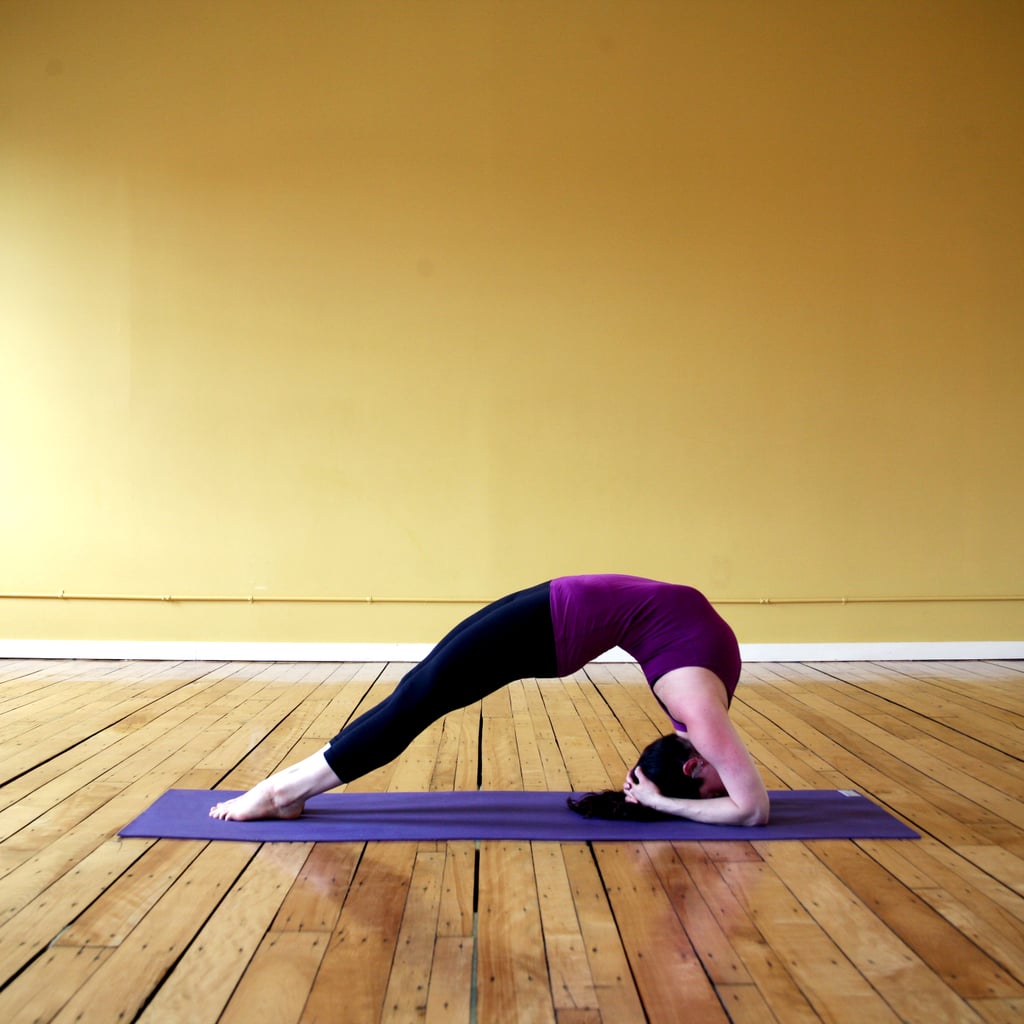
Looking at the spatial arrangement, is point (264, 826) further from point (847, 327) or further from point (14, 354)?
point (847, 327)

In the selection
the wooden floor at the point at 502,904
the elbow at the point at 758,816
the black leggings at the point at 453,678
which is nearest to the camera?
the wooden floor at the point at 502,904

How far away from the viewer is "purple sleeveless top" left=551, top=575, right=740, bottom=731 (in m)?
2.18

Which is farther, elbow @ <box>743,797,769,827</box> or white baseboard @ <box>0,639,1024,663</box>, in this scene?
white baseboard @ <box>0,639,1024,663</box>

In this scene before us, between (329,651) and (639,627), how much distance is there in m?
2.90

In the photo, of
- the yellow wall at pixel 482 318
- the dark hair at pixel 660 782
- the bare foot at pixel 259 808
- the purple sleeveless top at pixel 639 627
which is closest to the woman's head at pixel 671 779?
the dark hair at pixel 660 782

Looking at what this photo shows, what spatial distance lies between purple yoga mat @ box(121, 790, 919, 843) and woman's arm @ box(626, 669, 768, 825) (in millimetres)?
44

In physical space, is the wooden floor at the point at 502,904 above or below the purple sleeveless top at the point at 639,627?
below

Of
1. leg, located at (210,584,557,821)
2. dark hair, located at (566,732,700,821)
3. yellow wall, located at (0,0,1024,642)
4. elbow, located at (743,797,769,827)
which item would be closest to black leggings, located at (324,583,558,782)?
leg, located at (210,584,557,821)

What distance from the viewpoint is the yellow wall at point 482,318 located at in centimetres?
479

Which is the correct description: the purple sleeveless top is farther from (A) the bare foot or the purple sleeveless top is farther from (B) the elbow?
(A) the bare foot

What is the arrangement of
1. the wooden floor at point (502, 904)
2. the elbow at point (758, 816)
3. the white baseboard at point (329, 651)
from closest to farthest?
the wooden floor at point (502, 904), the elbow at point (758, 816), the white baseboard at point (329, 651)

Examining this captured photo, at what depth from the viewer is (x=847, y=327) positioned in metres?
4.96

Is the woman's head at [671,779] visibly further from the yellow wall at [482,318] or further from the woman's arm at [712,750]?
the yellow wall at [482,318]

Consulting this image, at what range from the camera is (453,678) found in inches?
83.8
